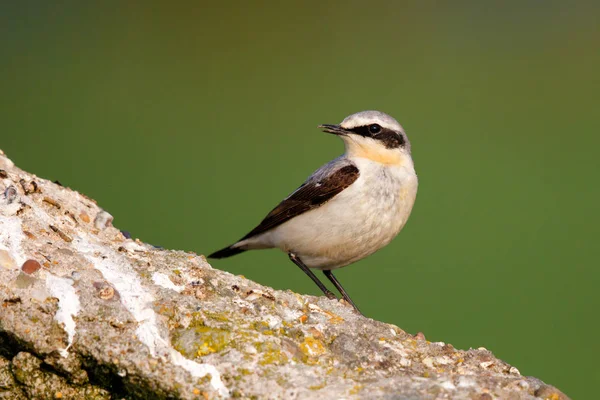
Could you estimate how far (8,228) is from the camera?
4.03 meters

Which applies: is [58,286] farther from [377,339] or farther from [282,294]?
[377,339]

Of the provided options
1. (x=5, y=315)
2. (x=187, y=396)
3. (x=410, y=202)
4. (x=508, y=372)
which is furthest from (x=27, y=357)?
(x=410, y=202)

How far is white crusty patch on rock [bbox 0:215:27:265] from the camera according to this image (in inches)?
150

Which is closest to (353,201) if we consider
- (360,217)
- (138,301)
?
(360,217)

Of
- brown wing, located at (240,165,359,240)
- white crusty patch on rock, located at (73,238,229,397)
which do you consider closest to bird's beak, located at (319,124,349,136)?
brown wing, located at (240,165,359,240)

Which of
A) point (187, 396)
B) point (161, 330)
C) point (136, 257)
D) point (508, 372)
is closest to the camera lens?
point (187, 396)

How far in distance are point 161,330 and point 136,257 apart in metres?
0.78

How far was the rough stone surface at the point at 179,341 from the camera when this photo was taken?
3.39 m

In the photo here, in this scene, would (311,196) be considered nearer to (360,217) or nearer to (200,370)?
(360,217)

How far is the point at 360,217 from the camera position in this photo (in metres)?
6.05

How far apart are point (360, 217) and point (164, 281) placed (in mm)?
2336

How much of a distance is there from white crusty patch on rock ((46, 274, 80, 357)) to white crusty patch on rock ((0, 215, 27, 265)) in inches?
8.3

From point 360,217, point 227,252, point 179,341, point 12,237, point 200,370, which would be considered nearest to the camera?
point 200,370

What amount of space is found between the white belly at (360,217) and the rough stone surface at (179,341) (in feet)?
5.96
